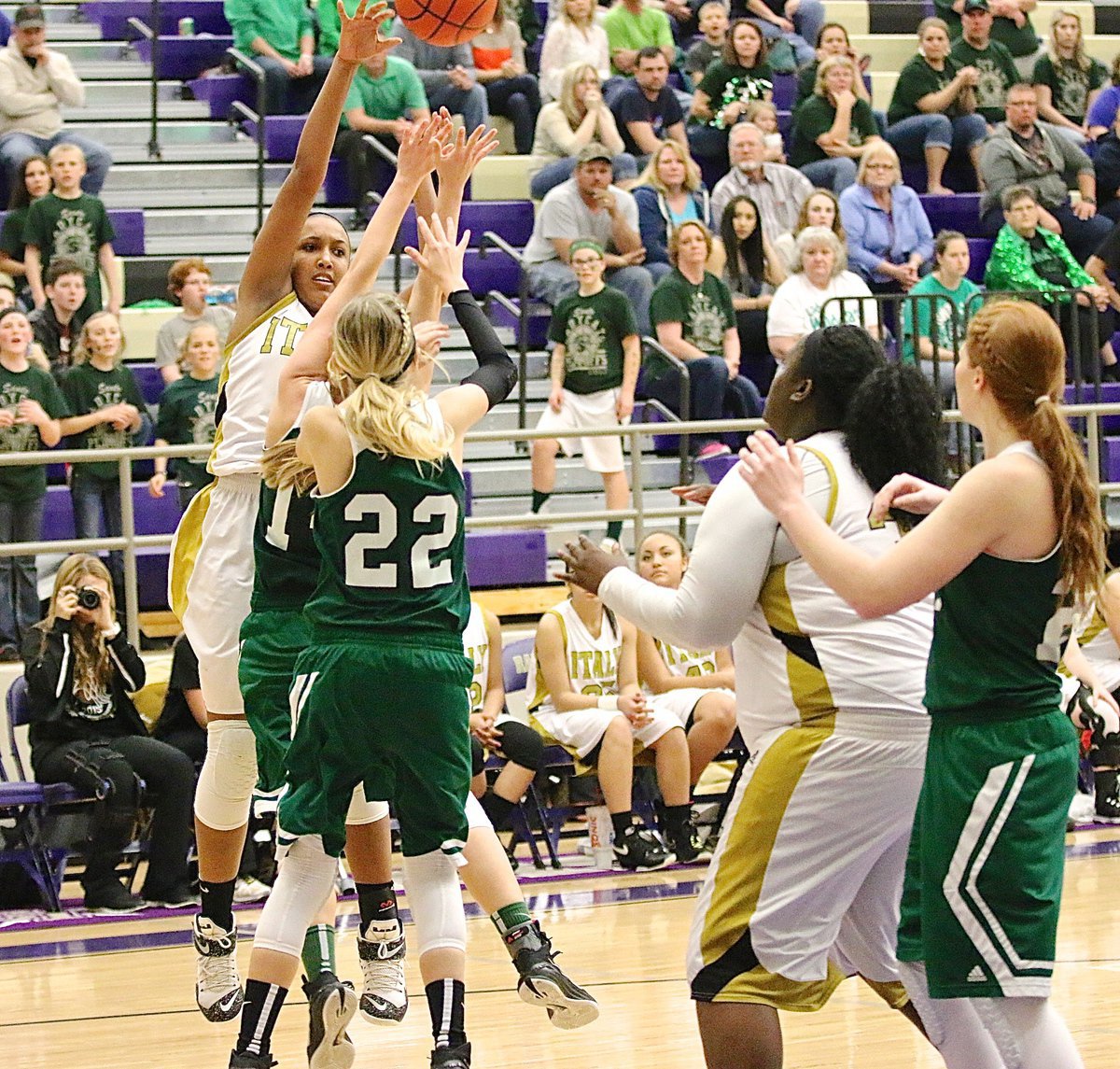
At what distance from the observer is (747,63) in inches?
487

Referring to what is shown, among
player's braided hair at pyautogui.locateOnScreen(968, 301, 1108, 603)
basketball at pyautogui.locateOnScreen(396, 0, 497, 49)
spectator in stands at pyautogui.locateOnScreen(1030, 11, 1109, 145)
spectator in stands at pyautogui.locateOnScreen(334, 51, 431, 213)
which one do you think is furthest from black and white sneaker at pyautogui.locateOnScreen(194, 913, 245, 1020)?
spectator in stands at pyautogui.locateOnScreen(1030, 11, 1109, 145)

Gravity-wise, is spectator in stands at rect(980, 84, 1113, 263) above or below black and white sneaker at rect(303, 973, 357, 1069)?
above

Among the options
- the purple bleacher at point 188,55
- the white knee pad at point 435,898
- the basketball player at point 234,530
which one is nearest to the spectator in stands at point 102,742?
the basketball player at point 234,530

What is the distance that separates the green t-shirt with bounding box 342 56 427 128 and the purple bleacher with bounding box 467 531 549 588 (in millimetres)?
2992

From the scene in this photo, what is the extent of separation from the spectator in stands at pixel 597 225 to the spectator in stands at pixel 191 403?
2.52 m

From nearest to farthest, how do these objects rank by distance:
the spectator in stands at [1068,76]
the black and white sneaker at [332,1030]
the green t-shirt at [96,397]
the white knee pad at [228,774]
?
the black and white sneaker at [332,1030], the white knee pad at [228,774], the green t-shirt at [96,397], the spectator in stands at [1068,76]

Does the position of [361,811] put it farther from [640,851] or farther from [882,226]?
[882,226]

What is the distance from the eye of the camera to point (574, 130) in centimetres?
1153

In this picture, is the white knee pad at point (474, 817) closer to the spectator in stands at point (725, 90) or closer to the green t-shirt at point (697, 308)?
the green t-shirt at point (697, 308)

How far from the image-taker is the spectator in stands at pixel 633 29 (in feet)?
41.4

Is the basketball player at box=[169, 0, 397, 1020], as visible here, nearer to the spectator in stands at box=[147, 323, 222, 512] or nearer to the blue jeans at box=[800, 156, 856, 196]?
the spectator in stands at box=[147, 323, 222, 512]

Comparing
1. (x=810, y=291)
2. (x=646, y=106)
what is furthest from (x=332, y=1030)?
(x=646, y=106)

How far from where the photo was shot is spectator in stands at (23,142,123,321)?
388 inches

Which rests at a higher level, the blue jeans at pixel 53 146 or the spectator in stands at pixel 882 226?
the blue jeans at pixel 53 146
